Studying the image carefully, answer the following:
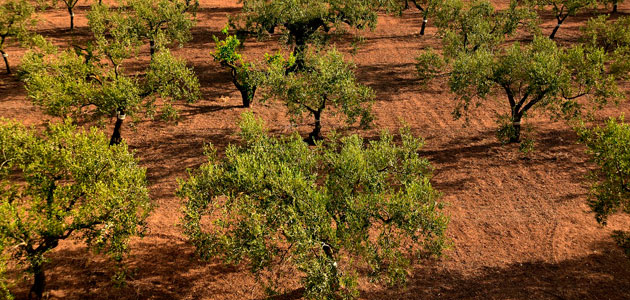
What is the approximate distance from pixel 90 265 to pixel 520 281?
84.7 feet

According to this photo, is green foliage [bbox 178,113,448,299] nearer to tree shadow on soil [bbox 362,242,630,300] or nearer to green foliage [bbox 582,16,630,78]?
tree shadow on soil [bbox 362,242,630,300]

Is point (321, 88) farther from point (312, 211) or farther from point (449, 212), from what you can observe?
point (312, 211)

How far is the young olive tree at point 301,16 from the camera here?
137 ft

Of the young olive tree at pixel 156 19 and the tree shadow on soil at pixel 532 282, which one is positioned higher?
the young olive tree at pixel 156 19

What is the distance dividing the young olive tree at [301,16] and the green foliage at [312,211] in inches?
925

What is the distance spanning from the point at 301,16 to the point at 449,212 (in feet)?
87.4

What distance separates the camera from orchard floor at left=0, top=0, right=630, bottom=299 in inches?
869

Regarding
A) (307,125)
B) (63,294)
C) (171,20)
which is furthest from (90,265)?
(171,20)

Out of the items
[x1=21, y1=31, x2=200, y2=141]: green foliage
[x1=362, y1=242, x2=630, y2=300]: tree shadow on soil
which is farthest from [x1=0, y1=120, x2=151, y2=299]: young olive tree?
[x1=362, y1=242, x2=630, y2=300]: tree shadow on soil

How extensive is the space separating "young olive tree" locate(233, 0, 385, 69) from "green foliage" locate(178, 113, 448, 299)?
23483mm

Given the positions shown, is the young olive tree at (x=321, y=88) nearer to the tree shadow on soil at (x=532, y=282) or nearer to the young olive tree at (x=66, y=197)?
the tree shadow on soil at (x=532, y=282)

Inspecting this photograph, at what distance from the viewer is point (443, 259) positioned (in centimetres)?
2406

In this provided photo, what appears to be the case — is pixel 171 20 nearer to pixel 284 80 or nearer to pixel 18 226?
pixel 284 80

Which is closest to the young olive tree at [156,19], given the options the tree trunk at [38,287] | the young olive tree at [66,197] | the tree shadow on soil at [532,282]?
the young olive tree at [66,197]
